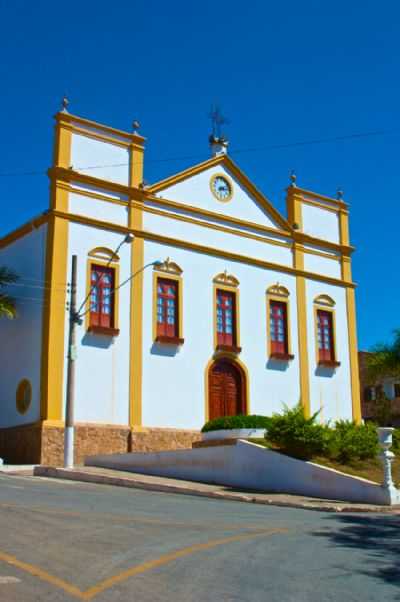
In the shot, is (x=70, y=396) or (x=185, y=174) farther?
(x=185, y=174)

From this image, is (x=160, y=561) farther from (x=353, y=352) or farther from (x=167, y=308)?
(x=353, y=352)

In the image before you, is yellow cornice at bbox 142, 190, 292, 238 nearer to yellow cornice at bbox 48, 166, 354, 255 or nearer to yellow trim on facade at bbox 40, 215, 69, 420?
yellow cornice at bbox 48, 166, 354, 255

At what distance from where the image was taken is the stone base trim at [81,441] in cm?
2481

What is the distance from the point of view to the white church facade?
26.4 m

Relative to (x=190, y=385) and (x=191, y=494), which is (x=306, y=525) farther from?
(x=190, y=385)

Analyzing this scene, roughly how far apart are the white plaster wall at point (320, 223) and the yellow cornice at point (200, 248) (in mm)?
1939

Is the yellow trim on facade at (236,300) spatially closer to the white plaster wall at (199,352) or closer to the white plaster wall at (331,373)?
the white plaster wall at (199,352)

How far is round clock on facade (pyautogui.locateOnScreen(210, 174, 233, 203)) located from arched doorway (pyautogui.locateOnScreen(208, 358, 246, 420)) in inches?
253

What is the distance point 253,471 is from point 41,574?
13116 mm

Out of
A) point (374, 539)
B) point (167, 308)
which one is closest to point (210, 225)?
point (167, 308)

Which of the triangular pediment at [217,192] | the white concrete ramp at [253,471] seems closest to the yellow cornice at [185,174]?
the triangular pediment at [217,192]

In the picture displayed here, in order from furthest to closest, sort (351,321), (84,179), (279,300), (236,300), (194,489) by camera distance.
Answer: (351,321) → (279,300) → (236,300) → (84,179) → (194,489)

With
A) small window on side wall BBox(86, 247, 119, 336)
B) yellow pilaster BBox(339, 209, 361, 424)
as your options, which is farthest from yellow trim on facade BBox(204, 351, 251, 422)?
yellow pilaster BBox(339, 209, 361, 424)

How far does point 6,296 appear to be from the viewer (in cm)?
2786
